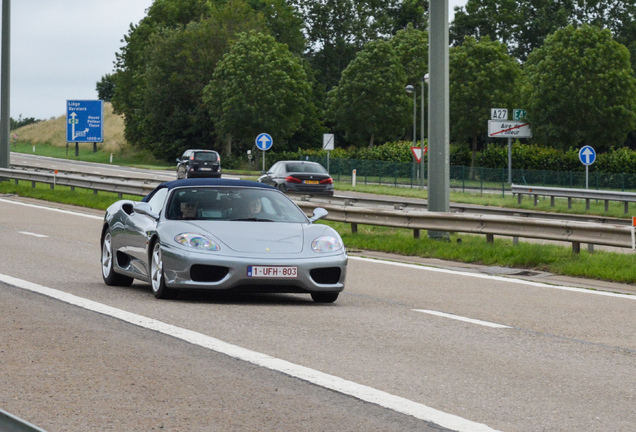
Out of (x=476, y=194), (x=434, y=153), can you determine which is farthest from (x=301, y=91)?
(x=434, y=153)

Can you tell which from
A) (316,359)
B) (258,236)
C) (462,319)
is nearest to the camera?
(316,359)

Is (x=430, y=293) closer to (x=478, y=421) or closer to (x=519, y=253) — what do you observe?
(x=519, y=253)

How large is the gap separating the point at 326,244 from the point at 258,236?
27.8 inches

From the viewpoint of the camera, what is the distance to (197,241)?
10594 mm

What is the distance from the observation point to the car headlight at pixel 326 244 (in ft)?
35.8

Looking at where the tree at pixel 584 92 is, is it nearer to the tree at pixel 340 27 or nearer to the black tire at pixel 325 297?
the tree at pixel 340 27

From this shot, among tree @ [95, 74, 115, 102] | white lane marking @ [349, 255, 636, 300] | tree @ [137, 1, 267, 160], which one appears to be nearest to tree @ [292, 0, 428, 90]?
tree @ [137, 1, 267, 160]

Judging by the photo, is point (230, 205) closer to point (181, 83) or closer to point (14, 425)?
point (14, 425)

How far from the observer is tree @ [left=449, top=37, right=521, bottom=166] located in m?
73.1

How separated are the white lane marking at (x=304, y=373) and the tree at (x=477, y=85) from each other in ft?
209

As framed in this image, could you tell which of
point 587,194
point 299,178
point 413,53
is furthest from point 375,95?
point 299,178

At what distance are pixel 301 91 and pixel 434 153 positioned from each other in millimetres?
70320

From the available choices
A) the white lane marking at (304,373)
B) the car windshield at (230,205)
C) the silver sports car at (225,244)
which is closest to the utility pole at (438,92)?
the silver sports car at (225,244)

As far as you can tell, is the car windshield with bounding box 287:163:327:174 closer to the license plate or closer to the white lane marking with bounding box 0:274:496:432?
the license plate
